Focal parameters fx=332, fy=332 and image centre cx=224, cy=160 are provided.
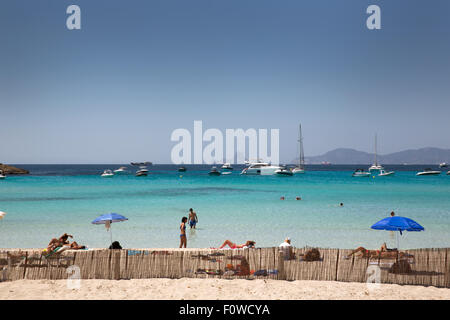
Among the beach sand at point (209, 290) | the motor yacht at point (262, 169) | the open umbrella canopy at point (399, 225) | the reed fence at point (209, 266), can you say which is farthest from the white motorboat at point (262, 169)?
the beach sand at point (209, 290)

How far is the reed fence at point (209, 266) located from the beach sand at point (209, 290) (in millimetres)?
207

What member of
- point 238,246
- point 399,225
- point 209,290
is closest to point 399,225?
point 399,225

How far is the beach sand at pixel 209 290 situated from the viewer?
888cm

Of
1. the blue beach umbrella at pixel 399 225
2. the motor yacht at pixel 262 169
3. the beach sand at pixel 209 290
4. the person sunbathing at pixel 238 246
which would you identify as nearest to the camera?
the beach sand at pixel 209 290

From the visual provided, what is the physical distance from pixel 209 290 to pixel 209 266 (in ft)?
3.07

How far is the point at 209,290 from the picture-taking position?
9297 millimetres

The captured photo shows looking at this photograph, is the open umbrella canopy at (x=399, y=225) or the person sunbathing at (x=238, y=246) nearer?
the open umbrella canopy at (x=399, y=225)

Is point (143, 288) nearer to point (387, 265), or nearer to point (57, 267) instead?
point (57, 267)

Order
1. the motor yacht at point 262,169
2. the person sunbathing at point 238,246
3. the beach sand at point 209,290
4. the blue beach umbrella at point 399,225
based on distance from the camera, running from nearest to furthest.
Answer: the beach sand at point 209,290 < the blue beach umbrella at point 399,225 < the person sunbathing at point 238,246 < the motor yacht at point 262,169

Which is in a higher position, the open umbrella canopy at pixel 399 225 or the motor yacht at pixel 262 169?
the open umbrella canopy at pixel 399 225

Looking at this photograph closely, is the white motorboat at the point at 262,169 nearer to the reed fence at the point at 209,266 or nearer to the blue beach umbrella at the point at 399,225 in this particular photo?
the blue beach umbrella at the point at 399,225

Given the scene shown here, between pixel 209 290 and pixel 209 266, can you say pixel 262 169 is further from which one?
pixel 209 290

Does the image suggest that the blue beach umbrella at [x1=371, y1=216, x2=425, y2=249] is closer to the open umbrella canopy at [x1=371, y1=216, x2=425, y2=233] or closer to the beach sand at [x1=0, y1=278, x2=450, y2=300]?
the open umbrella canopy at [x1=371, y1=216, x2=425, y2=233]

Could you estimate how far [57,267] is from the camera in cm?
1012
